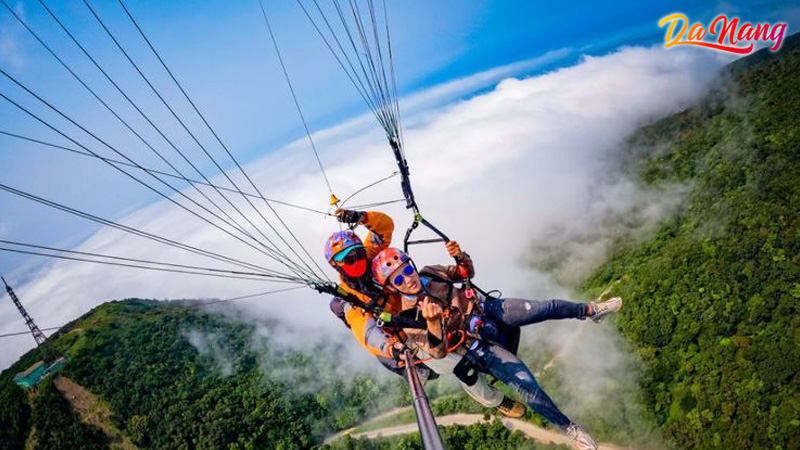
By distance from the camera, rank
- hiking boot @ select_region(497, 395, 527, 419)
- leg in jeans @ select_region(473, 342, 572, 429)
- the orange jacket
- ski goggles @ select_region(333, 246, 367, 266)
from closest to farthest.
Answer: the orange jacket, ski goggles @ select_region(333, 246, 367, 266), leg in jeans @ select_region(473, 342, 572, 429), hiking boot @ select_region(497, 395, 527, 419)

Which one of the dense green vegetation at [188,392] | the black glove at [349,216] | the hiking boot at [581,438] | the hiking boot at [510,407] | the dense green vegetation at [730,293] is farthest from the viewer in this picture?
the dense green vegetation at [188,392]

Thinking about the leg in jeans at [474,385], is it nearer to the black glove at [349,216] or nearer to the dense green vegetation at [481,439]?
the black glove at [349,216]

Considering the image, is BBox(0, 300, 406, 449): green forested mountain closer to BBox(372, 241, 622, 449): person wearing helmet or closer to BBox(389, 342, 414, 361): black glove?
BBox(372, 241, 622, 449): person wearing helmet

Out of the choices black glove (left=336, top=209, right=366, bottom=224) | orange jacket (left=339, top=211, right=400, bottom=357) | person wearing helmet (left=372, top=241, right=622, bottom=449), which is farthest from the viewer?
black glove (left=336, top=209, right=366, bottom=224)

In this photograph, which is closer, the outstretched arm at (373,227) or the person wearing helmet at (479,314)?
the person wearing helmet at (479,314)

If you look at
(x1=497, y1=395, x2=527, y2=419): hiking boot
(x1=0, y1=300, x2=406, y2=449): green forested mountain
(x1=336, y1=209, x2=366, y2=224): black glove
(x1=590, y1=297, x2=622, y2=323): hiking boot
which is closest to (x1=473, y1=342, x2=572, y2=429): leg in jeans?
(x1=497, y1=395, x2=527, y2=419): hiking boot

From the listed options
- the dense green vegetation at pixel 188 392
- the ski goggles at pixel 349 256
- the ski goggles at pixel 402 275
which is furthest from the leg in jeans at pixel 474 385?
the dense green vegetation at pixel 188 392
